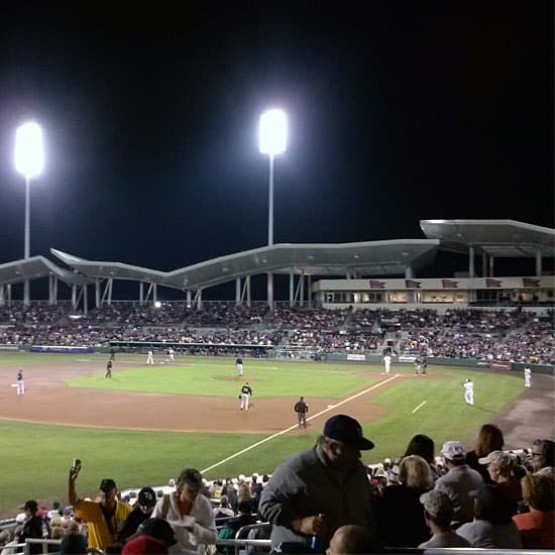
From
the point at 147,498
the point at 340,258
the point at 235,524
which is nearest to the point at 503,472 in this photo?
the point at 235,524

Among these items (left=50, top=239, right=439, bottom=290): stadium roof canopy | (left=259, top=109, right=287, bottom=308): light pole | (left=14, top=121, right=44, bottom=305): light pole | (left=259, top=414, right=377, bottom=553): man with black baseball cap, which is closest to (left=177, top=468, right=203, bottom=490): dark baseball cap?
(left=259, top=414, right=377, bottom=553): man with black baseball cap

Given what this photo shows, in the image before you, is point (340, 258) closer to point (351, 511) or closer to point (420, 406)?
point (420, 406)

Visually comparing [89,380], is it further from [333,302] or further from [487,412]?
[333,302]

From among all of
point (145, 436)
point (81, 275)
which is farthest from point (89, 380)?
point (81, 275)

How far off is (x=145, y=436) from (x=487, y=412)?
14193 millimetres

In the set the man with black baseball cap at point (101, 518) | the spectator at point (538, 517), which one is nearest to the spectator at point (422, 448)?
the spectator at point (538, 517)

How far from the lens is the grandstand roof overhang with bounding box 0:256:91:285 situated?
7431cm

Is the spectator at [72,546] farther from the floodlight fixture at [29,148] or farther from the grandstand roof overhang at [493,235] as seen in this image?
the floodlight fixture at [29,148]

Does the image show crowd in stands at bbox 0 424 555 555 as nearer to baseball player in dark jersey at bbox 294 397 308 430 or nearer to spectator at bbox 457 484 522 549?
spectator at bbox 457 484 522 549

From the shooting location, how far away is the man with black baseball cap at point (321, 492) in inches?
164

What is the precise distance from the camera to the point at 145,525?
13.0ft

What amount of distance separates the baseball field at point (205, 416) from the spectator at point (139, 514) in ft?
28.6

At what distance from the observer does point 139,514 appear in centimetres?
565

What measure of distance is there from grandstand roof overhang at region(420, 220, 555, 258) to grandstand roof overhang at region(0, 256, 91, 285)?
145 ft
